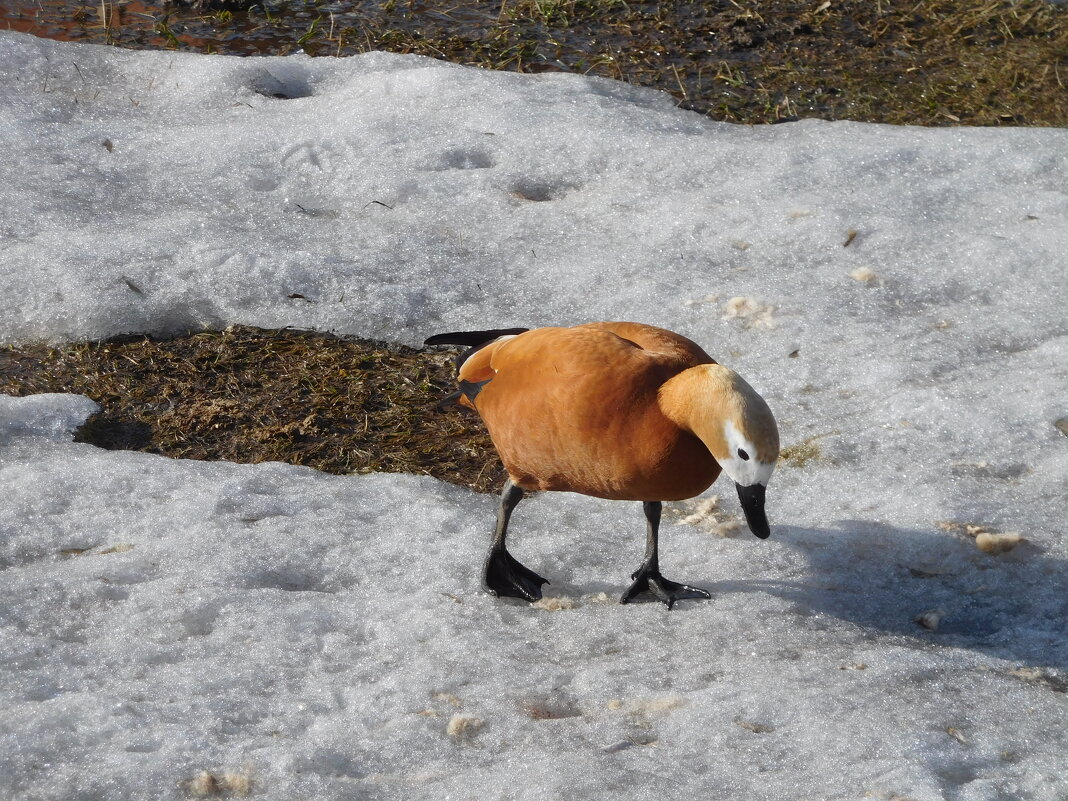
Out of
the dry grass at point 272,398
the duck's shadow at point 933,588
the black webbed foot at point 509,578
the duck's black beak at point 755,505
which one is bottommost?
the dry grass at point 272,398

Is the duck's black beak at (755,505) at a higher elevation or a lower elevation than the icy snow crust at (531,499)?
higher

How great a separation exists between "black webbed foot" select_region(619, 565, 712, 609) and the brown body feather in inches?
17.5

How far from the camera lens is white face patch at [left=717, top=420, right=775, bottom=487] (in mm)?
2830

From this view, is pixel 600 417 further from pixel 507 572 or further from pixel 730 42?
pixel 730 42

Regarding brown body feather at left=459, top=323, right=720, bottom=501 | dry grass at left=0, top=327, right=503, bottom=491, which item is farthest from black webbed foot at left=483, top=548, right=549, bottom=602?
dry grass at left=0, top=327, right=503, bottom=491

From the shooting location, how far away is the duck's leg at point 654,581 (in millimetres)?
3521

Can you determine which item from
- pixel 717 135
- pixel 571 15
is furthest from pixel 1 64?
pixel 717 135

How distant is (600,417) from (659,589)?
761 mm

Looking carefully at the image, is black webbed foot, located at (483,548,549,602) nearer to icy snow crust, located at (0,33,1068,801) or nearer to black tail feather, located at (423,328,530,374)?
icy snow crust, located at (0,33,1068,801)

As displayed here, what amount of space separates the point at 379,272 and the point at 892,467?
240 centimetres

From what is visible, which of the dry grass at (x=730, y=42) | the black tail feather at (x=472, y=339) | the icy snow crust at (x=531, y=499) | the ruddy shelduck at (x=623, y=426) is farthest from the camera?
the dry grass at (x=730, y=42)

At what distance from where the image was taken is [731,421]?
2.83 meters

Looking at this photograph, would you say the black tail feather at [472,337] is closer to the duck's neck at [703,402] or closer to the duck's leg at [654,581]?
the duck's leg at [654,581]

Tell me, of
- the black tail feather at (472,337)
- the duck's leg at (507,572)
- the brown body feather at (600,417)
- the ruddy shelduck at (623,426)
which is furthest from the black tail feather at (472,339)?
the duck's leg at (507,572)
